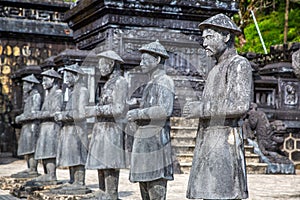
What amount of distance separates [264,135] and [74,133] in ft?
19.0

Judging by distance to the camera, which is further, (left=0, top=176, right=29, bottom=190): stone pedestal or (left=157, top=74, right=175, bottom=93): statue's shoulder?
(left=0, top=176, right=29, bottom=190): stone pedestal

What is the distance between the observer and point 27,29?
19.5 m

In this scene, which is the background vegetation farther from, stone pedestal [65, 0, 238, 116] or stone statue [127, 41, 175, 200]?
stone statue [127, 41, 175, 200]

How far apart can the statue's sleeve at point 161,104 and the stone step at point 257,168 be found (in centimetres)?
627

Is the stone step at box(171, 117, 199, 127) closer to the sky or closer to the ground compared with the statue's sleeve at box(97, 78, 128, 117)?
closer to the ground

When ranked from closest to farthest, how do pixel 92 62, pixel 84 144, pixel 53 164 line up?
pixel 84 144
pixel 53 164
pixel 92 62

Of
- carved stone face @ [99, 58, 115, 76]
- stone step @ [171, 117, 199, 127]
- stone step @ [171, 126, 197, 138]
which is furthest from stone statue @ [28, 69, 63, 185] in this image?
stone step @ [171, 117, 199, 127]

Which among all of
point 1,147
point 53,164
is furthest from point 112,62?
point 1,147

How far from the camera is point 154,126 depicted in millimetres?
6262

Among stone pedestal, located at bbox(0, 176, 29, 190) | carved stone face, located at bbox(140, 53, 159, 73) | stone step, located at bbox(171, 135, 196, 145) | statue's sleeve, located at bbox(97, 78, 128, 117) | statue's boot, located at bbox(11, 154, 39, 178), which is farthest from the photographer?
stone step, located at bbox(171, 135, 196, 145)

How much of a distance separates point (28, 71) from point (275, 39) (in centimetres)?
1441

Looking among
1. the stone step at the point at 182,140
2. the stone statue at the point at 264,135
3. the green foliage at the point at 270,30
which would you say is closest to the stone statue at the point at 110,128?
the stone step at the point at 182,140

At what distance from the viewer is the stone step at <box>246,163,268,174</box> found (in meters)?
12.1

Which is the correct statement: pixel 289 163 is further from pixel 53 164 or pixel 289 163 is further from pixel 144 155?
pixel 144 155
